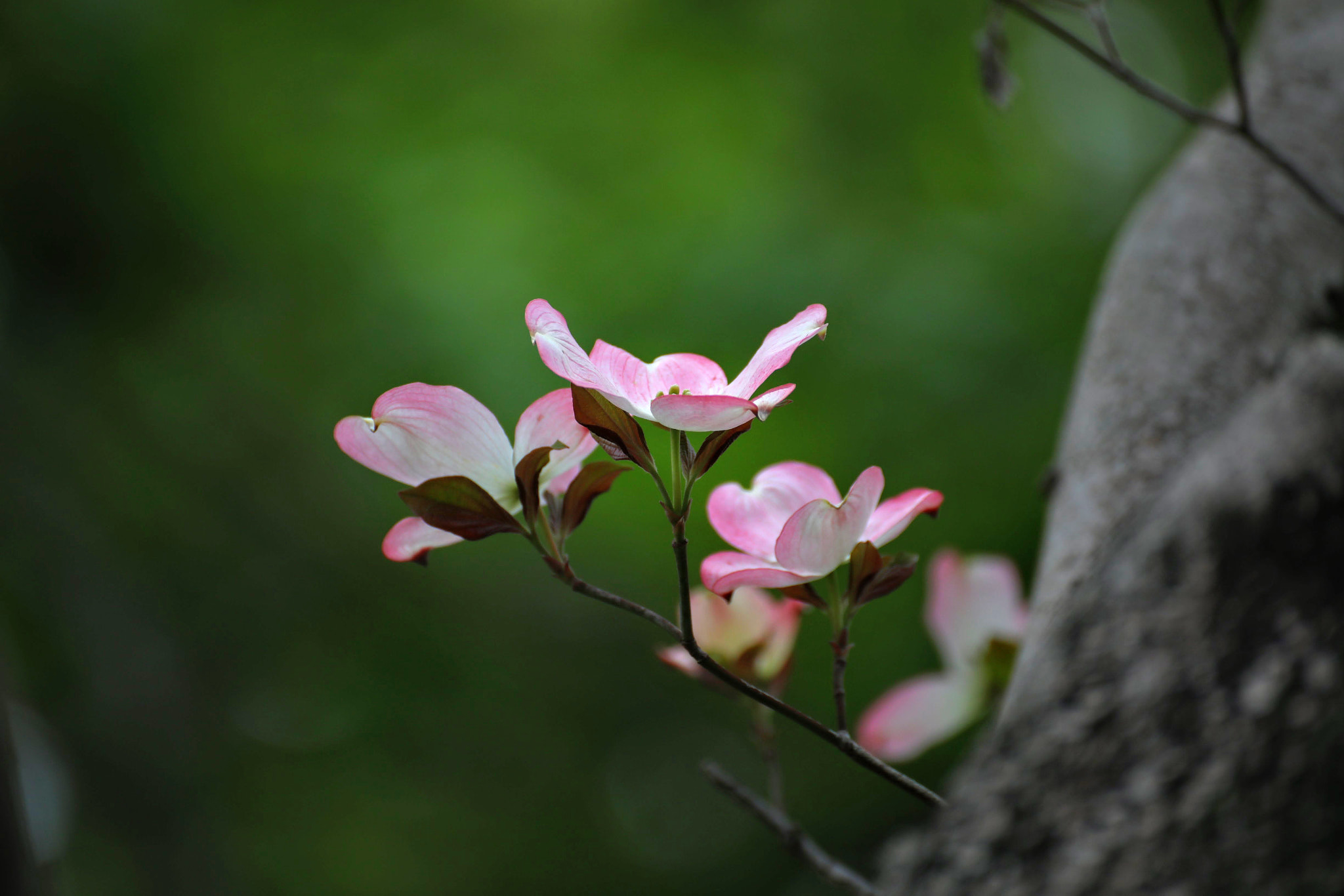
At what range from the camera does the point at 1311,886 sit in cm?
21

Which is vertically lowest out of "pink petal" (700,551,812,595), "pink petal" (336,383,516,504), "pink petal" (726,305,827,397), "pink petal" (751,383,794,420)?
"pink petal" (700,551,812,595)

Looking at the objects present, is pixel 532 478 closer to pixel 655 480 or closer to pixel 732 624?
pixel 655 480

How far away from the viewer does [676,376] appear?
329 mm

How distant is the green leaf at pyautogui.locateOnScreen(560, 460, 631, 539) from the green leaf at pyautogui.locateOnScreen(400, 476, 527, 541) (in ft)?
0.09

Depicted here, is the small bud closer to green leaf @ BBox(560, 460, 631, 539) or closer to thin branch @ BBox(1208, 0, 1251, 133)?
thin branch @ BBox(1208, 0, 1251, 133)

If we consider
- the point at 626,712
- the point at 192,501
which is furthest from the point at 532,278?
the point at 626,712

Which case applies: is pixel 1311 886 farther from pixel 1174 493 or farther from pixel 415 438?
pixel 415 438

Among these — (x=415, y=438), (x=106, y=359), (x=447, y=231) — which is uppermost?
(x=447, y=231)

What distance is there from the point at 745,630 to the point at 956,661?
186mm

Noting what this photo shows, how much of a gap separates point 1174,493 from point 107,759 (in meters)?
2.92

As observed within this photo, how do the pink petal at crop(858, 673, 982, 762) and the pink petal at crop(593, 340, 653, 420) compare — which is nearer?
the pink petal at crop(593, 340, 653, 420)

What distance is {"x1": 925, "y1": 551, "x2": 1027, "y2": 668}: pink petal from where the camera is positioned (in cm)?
55

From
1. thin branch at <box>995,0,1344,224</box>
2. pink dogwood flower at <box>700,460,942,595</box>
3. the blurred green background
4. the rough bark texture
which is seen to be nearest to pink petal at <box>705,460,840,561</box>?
pink dogwood flower at <box>700,460,942,595</box>

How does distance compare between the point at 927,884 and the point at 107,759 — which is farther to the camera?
the point at 107,759
